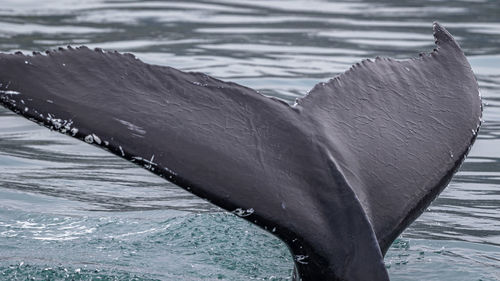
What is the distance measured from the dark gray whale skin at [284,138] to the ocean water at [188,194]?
1.14 m

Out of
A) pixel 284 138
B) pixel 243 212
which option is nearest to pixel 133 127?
pixel 243 212

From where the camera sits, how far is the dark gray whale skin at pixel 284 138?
131 inches

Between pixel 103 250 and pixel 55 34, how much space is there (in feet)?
24.1

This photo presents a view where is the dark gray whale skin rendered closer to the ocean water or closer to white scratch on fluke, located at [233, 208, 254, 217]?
white scratch on fluke, located at [233, 208, 254, 217]

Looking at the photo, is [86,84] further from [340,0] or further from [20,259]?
[340,0]

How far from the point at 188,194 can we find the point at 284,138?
3.54 meters

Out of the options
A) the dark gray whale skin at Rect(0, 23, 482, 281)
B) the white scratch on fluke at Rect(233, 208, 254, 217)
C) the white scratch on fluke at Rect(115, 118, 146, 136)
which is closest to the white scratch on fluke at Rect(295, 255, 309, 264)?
the dark gray whale skin at Rect(0, 23, 482, 281)

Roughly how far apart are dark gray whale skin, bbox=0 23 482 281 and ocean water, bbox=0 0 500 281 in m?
1.14

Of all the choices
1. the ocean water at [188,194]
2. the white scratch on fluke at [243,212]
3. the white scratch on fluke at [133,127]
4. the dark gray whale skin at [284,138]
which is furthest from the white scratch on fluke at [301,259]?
the ocean water at [188,194]

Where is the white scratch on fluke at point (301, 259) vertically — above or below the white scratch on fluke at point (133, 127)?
below

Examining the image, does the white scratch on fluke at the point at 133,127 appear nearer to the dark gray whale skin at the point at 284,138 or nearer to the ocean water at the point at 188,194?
the dark gray whale skin at the point at 284,138

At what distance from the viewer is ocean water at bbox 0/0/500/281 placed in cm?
517

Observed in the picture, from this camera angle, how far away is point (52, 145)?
8.43 m

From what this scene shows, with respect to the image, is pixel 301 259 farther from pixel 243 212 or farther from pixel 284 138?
pixel 284 138
